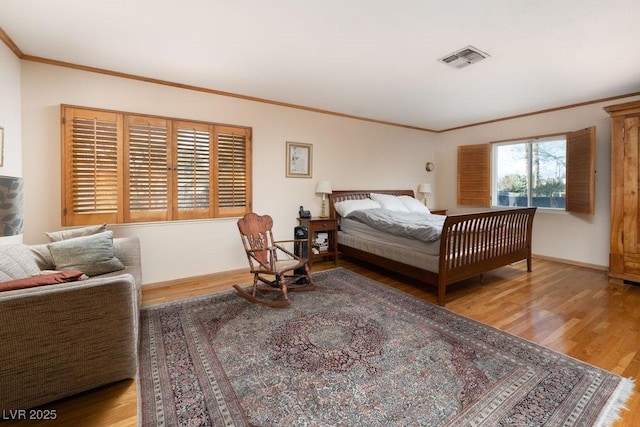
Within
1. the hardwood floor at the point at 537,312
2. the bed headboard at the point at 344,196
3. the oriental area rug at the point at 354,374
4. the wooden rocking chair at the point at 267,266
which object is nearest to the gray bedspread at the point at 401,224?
the bed headboard at the point at 344,196

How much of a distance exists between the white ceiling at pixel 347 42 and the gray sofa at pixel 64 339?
6.29 feet

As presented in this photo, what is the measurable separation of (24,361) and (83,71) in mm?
2848

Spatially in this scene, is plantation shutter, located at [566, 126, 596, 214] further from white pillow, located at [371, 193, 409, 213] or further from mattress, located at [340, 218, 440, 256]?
mattress, located at [340, 218, 440, 256]

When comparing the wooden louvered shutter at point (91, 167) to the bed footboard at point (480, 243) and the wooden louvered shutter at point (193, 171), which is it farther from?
the bed footboard at point (480, 243)

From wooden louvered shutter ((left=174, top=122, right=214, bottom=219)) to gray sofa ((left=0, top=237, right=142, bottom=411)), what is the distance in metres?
2.00

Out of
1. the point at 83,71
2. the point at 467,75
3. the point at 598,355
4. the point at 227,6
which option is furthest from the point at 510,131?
the point at 83,71

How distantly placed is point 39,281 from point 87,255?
0.96m

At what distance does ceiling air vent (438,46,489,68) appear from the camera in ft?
8.22

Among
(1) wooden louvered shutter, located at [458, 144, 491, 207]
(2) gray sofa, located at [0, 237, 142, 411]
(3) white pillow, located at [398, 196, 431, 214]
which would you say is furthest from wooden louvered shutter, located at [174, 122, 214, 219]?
(1) wooden louvered shutter, located at [458, 144, 491, 207]

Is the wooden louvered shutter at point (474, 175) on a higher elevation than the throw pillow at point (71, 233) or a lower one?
higher

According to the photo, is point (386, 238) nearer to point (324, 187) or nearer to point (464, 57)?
point (324, 187)

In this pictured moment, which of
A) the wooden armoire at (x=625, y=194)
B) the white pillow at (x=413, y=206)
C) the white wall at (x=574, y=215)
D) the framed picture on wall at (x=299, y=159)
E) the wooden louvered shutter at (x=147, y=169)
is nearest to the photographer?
the wooden louvered shutter at (x=147, y=169)

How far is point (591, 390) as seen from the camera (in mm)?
1607

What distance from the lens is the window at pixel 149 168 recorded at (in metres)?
2.81
